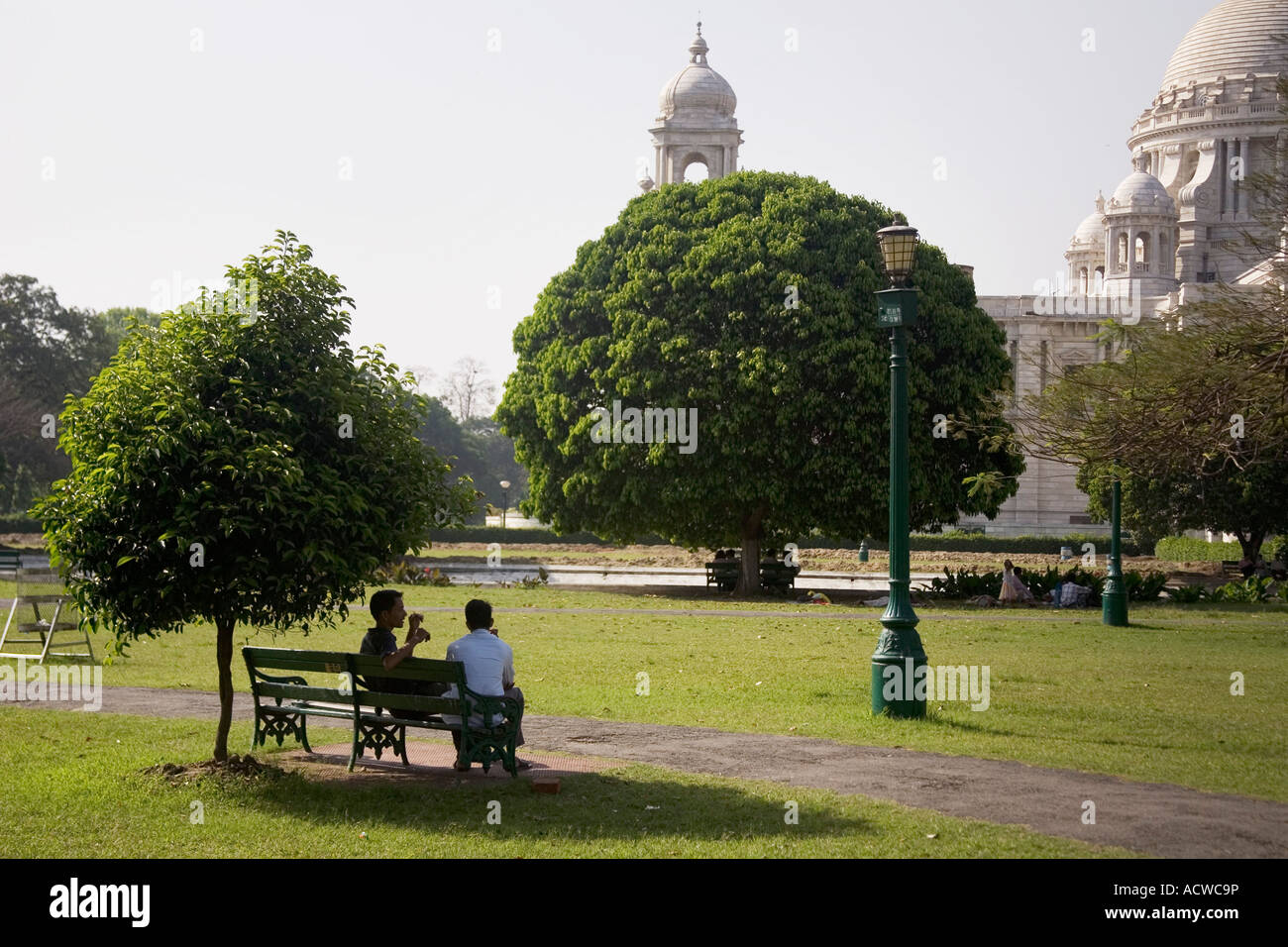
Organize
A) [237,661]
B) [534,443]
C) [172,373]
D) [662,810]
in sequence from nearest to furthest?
[662,810], [172,373], [237,661], [534,443]

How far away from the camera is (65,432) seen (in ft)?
35.1

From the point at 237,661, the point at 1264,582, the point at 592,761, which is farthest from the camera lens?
the point at 1264,582

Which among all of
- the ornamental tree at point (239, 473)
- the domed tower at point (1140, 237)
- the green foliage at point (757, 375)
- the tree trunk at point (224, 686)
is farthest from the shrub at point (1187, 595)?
the domed tower at point (1140, 237)

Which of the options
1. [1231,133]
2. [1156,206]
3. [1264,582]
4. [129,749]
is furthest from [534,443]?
[1231,133]

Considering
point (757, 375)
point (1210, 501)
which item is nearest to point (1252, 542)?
point (1210, 501)

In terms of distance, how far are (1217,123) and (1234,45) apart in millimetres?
5618

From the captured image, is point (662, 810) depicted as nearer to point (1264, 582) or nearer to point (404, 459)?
point (404, 459)

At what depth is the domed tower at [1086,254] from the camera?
9994 cm

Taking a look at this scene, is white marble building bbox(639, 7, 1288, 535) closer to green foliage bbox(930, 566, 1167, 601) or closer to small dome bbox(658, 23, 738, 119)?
small dome bbox(658, 23, 738, 119)

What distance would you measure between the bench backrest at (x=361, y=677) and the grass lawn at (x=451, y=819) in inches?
21.9

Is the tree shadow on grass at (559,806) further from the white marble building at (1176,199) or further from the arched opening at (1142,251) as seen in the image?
the arched opening at (1142,251)

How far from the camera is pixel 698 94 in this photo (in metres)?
66.8

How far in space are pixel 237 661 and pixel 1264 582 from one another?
2313 centimetres

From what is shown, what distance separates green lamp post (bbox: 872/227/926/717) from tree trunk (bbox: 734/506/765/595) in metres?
20.6
